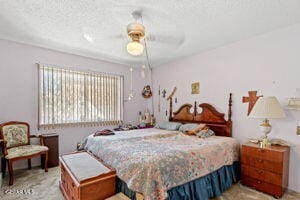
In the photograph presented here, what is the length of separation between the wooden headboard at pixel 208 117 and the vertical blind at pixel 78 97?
1.73 m

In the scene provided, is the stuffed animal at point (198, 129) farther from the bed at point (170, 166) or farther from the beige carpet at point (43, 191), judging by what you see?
the beige carpet at point (43, 191)

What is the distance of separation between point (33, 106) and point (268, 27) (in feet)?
14.9

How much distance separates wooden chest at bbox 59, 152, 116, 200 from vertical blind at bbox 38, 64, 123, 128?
1.72m

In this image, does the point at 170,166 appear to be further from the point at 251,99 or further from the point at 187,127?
the point at 251,99

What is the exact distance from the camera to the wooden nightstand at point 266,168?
2252mm

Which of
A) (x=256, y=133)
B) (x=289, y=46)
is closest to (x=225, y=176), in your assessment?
(x=256, y=133)

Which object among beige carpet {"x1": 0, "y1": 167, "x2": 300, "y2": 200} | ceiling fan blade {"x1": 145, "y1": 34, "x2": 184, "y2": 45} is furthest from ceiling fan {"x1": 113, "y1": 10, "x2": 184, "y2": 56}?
beige carpet {"x1": 0, "y1": 167, "x2": 300, "y2": 200}

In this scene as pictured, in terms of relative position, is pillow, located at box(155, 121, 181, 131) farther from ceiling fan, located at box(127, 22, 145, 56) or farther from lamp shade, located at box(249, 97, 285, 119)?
ceiling fan, located at box(127, 22, 145, 56)

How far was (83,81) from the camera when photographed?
13.2 ft

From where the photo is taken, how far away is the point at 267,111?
234cm

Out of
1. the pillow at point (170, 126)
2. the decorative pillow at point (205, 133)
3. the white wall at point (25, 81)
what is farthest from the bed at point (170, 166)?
the white wall at point (25, 81)

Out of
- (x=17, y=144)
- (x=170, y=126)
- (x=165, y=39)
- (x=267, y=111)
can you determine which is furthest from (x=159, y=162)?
(x=17, y=144)

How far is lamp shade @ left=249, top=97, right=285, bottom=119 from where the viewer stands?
2.31m

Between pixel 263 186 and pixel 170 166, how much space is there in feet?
5.23
